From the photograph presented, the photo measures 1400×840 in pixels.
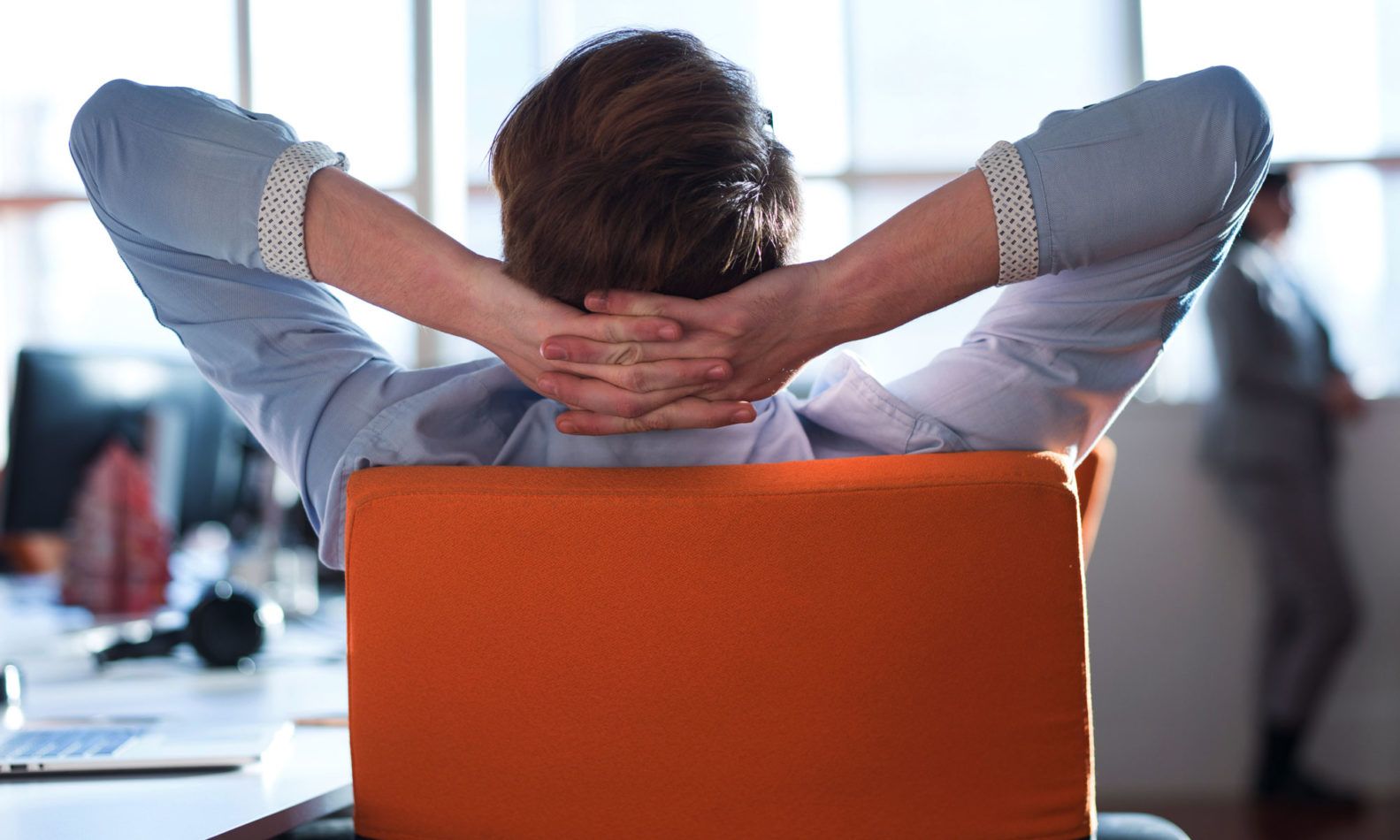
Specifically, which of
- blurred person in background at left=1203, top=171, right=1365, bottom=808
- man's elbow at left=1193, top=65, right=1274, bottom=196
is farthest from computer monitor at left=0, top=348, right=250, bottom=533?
blurred person in background at left=1203, top=171, right=1365, bottom=808

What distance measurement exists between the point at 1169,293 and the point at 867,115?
3121 millimetres

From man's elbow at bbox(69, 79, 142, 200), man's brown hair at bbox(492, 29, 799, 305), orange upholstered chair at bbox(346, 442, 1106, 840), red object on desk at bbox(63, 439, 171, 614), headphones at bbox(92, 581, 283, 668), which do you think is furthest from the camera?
red object on desk at bbox(63, 439, 171, 614)

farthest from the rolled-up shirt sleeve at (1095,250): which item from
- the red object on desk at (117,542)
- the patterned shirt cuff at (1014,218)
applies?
the red object on desk at (117,542)

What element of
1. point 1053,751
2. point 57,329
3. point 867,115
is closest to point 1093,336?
point 1053,751

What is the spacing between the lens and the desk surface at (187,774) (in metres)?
0.78

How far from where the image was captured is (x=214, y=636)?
143 centimetres

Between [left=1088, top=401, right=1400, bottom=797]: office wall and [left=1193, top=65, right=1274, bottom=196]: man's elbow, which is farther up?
[left=1193, top=65, right=1274, bottom=196]: man's elbow

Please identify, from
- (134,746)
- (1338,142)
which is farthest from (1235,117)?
(1338,142)

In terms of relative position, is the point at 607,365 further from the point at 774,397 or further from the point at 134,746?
the point at 134,746

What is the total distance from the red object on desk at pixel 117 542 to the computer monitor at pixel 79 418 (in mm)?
36

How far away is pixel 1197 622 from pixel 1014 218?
3.06m

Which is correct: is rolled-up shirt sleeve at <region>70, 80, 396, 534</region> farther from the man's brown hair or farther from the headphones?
the headphones

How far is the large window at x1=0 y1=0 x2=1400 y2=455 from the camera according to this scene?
11.8 ft

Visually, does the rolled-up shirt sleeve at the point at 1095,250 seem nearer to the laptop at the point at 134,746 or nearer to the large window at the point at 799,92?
the laptop at the point at 134,746
